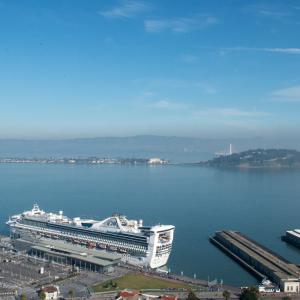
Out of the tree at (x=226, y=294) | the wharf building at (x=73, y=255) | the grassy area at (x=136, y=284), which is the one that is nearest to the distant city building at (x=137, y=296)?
the grassy area at (x=136, y=284)

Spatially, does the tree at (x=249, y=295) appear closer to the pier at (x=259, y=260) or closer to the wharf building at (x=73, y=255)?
the pier at (x=259, y=260)

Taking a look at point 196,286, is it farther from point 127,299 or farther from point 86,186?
point 86,186

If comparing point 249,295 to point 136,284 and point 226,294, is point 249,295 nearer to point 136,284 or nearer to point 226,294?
point 226,294

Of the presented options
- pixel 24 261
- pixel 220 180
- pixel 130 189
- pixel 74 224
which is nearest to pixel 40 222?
pixel 74 224

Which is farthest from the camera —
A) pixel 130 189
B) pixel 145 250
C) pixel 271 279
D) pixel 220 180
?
pixel 220 180

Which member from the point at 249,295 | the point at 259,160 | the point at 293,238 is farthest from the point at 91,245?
the point at 259,160

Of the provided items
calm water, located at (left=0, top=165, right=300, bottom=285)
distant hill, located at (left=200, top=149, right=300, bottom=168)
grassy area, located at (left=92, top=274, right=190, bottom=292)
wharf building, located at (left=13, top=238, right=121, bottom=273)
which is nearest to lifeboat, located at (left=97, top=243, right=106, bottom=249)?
wharf building, located at (left=13, top=238, right=121, bottom=273)
